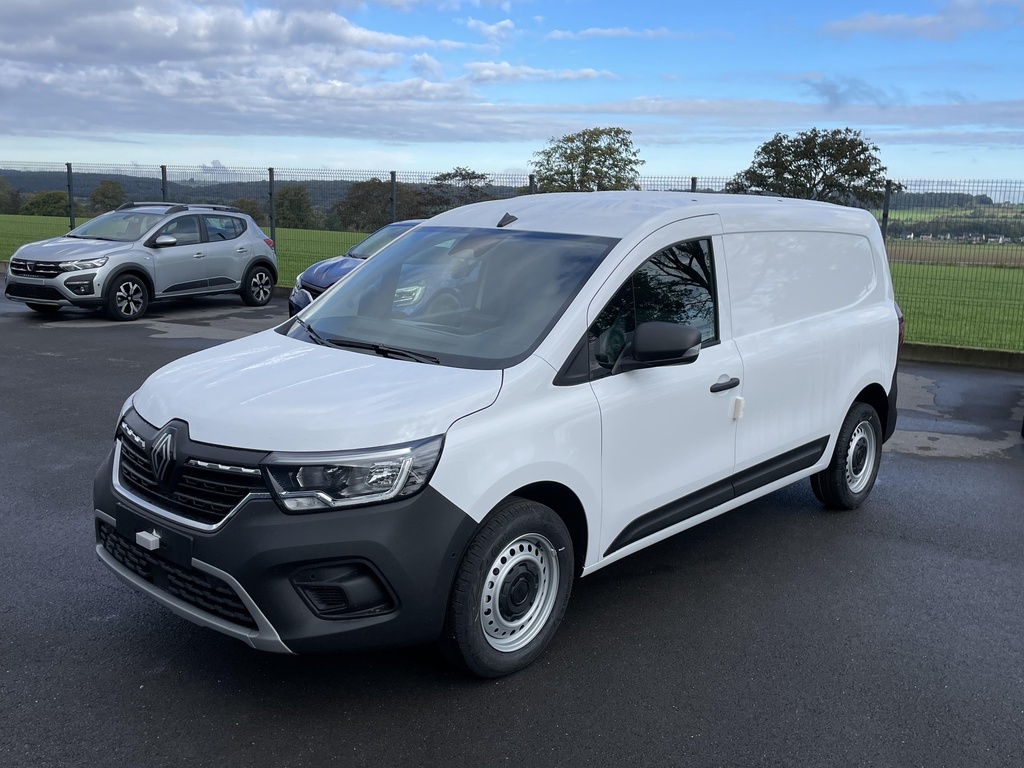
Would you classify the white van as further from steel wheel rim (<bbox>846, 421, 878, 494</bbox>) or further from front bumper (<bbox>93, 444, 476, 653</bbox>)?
steel wheel rim (<bbox>846, 421, 878, 494</bbox>)

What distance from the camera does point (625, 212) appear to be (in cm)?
466

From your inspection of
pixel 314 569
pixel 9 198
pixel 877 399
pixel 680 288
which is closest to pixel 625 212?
pixel 680 288

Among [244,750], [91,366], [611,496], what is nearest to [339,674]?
[244,750]

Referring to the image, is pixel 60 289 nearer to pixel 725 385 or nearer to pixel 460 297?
pixel 460 297

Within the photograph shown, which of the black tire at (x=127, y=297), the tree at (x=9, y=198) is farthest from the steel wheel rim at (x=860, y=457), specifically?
the tree at (x=9, y=198)

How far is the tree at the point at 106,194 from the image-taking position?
77.5 ft

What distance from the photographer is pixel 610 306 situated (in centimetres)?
420

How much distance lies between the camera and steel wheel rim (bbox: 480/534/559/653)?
3.74 m

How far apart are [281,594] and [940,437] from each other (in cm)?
676

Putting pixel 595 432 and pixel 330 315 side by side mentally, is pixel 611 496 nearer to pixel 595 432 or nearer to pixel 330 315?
pixel 595 432

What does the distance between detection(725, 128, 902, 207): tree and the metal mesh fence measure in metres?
0.46

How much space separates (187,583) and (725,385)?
8.58 feet

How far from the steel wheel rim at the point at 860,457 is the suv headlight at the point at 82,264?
11692mm

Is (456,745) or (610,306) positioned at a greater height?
(610,306)
